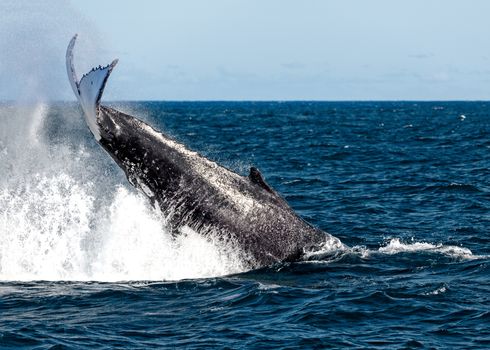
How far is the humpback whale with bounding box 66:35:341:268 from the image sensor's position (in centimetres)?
1350

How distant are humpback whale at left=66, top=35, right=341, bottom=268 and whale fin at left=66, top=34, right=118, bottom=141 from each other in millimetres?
397

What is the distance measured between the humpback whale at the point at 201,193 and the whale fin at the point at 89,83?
0.40 metres

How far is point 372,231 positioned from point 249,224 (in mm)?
6031

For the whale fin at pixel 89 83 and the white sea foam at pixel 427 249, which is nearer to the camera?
the whale fin at pixel 89 83

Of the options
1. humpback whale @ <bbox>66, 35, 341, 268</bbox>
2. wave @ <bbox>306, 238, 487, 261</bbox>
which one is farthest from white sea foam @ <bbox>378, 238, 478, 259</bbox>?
humpback whale @ <bbox>66, 35, 341, 268</bbox>

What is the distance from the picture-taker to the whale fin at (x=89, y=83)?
38.5ft

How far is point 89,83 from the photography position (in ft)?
39.5

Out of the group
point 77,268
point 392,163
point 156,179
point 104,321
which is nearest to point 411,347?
point 104,321

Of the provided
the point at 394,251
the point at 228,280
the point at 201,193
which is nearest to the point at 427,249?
the point at 394,251

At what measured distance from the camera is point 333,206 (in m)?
23.8

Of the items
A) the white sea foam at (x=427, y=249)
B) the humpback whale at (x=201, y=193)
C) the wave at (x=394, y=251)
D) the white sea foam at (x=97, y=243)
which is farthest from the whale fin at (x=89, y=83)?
the white sea foam at (x=427, y=249)

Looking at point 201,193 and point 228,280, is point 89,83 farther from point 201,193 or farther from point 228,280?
point 228,280

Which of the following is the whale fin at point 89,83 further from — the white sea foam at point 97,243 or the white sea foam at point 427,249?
the white sea foam at point 427,249

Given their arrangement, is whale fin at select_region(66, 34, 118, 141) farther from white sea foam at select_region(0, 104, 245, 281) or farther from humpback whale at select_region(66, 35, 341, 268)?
white sea foam at select_region(0, 104, 245, 281)
